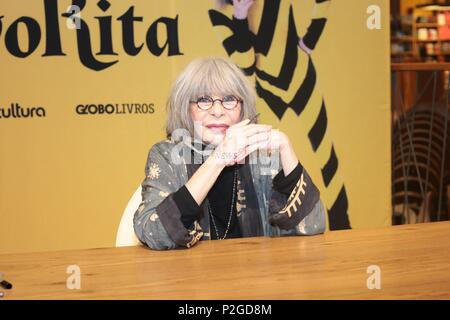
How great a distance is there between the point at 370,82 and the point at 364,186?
0.57 m

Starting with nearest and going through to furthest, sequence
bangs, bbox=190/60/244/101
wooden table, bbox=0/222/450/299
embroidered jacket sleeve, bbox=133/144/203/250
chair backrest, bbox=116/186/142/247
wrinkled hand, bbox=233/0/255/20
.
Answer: wooden table, bbox=0/222/450/299 → embroidered jacket sleeve, bbox=133/144/203/250 → chair backrest, bbox=116/186/142/247 → bangs, bbox=190/60/244/101 → wrinkled hand, bbox=233/0/255/20

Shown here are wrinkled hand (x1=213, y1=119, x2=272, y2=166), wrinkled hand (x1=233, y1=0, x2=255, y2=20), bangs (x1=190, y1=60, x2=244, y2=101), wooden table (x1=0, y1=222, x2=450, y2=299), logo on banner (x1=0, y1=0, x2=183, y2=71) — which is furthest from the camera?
wrinkled hand (x1=233, y1=0, x2=255, y2=20)

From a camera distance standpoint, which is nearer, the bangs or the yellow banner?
the bangs

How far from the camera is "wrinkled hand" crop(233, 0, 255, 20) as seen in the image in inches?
122

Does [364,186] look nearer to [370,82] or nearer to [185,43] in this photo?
[370,82]

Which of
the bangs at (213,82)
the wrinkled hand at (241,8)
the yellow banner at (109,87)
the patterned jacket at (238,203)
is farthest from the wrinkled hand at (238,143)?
the wrinkled hand at (241,8)

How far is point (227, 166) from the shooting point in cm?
198

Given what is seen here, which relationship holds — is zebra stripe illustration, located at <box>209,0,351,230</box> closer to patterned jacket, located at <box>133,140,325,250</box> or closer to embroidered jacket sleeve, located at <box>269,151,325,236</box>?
patterned jacket, located at <box>133,140,325,250</box>

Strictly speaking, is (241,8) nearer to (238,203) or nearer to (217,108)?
(217,108)

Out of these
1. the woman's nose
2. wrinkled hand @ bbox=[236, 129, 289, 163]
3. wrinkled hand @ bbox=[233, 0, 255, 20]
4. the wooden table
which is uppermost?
wrinkled hand @ bbox=[233, 0, 255, 20]

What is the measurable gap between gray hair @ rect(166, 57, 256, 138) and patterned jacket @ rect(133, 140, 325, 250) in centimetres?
9

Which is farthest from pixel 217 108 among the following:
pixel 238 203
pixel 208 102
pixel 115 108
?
pixel 115 108

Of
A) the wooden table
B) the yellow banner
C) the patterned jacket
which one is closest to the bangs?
the patterned jacket
